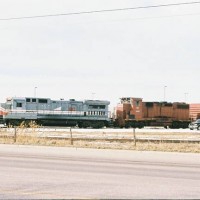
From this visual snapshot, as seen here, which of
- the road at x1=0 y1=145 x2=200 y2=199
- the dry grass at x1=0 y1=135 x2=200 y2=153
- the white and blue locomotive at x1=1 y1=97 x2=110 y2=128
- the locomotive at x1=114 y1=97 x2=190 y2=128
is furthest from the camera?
the locomotive at x1=114 y1=97 x2=190 y2=128

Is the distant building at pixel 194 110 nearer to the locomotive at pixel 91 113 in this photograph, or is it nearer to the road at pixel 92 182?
the locomotive at pixel 91 113

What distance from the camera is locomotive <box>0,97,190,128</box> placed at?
Answer: 165 feet

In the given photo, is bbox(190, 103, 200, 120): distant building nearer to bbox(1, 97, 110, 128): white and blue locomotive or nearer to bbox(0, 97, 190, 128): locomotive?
bbox(0, 97, 190, 128): locomotive

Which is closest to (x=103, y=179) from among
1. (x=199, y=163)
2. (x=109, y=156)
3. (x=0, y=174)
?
(x=0, y=174)

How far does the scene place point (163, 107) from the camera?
57.6 m

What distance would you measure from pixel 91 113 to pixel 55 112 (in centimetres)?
416

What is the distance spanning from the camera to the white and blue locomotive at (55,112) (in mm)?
50156

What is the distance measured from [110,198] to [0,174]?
434 centimetres

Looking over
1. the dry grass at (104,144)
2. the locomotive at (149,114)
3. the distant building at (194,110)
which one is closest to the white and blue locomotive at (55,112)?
the locomotive at (149,114)

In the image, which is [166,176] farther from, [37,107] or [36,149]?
[37,107]

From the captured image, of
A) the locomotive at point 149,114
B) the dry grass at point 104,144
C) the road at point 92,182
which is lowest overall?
the road at point 92,182

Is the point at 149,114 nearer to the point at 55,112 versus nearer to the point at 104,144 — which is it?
the point at 55,112

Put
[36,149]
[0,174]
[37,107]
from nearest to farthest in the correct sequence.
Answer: [0,174] < [36,149] < [37,107]

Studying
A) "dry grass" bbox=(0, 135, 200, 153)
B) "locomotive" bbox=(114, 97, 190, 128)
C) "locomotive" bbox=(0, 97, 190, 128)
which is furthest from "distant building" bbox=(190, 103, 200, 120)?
"dry grass" bbox=(0, 135, 200, 153)
